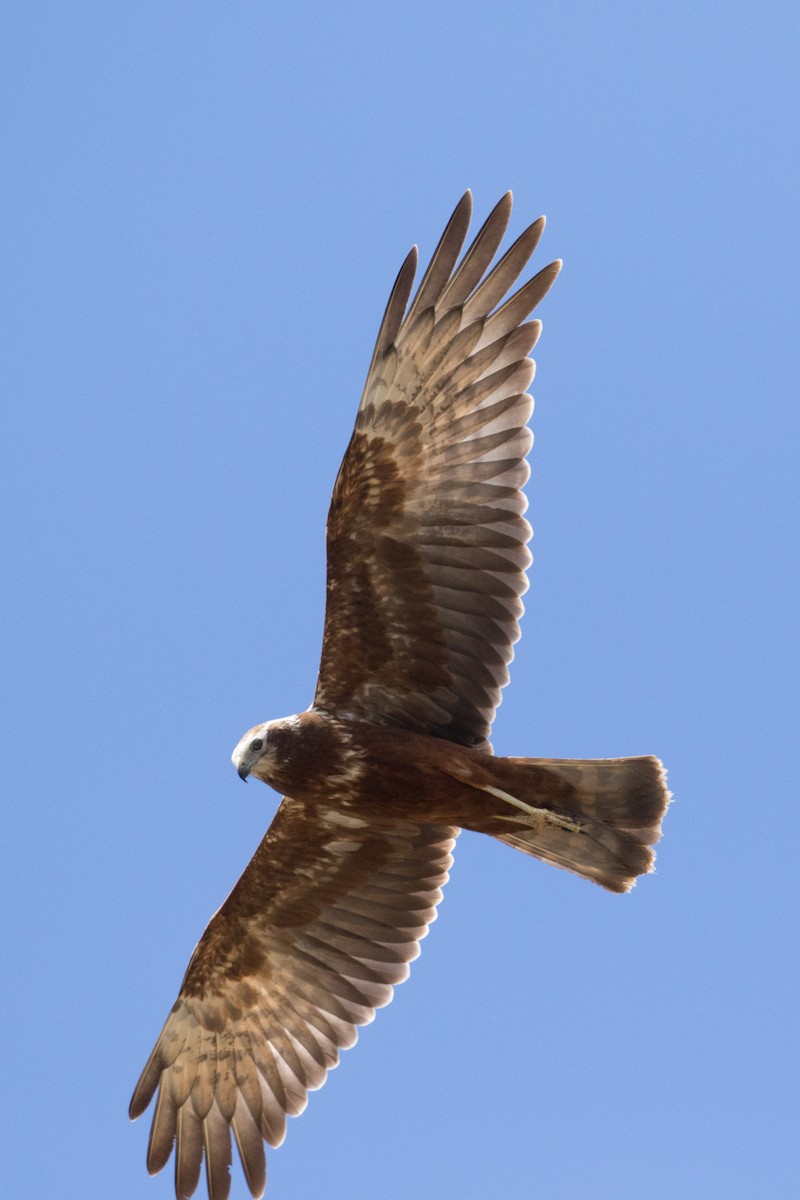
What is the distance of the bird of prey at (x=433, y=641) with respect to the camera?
8.95m

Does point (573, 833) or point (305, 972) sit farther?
point (305, 972)

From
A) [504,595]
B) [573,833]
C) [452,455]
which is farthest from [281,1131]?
[452,455]

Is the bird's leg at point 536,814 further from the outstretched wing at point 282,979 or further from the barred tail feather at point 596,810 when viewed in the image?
the outstretched wing at point 282,979

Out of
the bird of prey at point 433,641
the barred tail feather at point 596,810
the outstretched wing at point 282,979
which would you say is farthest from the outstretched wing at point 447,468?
the outstretched wing at point 282,979

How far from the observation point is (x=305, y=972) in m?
10.6

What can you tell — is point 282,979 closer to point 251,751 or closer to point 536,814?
point 251,751

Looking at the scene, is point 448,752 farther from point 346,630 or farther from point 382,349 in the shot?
point 382,349

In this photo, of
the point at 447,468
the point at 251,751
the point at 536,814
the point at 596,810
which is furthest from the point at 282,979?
the point at 447,468

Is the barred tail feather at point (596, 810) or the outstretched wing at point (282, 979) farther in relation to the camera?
the outstretched wing at point (282, 979)

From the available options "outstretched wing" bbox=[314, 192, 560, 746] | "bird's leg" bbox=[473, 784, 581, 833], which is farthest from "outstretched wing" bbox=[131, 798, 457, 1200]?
"outstretched wing" bbox=[314, 192, 560, 746]

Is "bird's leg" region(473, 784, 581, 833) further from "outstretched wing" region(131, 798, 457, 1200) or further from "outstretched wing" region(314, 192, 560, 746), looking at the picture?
"outstretched wing" region(131, 798, 457, 1200)

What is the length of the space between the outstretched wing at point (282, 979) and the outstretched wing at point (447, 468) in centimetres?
161

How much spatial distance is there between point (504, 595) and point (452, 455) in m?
0.89

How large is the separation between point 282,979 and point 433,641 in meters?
2.88
